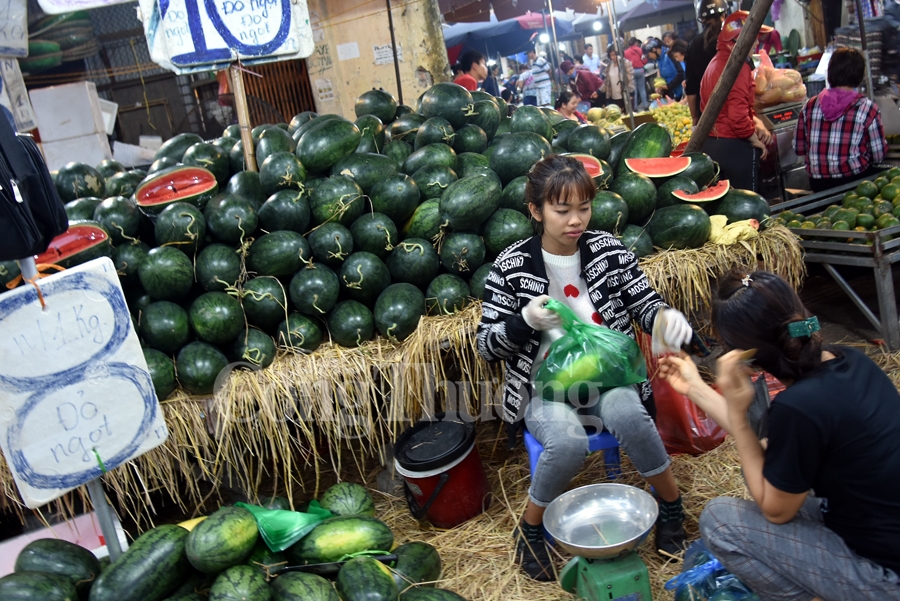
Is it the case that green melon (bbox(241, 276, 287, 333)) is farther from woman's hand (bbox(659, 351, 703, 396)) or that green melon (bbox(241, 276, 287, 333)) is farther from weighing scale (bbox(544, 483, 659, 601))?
woman's hand (bbox(659, 351, 703, 396))

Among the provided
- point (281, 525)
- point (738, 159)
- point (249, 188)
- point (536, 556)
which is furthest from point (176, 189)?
point (738, 159)

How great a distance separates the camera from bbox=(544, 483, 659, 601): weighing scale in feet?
7.27

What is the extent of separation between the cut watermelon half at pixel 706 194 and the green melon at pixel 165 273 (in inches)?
101

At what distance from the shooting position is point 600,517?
2.44m

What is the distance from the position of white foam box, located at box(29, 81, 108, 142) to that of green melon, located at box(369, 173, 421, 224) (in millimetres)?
5684

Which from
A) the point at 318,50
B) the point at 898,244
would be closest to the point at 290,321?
the point at 898,244

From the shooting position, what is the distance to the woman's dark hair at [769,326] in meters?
1.70

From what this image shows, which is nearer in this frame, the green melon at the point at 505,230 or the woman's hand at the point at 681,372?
the woman's hand at the point at 681,372

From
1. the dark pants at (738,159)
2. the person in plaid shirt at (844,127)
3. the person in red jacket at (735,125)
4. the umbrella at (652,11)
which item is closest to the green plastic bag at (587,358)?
the person in red jacket at (735,125)

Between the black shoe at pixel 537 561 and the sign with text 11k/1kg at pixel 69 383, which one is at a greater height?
the sign with text 11k/1kg at pixel 69 383

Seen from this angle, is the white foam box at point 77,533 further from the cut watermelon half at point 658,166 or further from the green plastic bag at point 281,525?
the cut watermelon half at point 658,166

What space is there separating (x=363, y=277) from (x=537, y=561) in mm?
1502

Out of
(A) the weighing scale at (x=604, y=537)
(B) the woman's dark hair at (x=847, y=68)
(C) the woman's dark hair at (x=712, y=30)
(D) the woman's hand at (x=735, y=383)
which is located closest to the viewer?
(D) the woman's hand at (x=735, y=383)

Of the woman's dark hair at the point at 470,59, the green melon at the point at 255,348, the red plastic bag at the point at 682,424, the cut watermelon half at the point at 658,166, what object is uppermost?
the woman's dark hair at the point at 470,59
